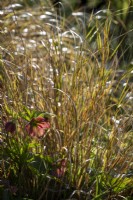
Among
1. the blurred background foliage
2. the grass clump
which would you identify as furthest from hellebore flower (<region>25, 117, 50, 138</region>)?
the blurred background foliage

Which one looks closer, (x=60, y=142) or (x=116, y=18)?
(x=60, y=142)

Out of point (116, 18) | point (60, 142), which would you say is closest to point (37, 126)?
point (60, 142)

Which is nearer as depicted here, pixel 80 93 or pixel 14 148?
pixel 14 148

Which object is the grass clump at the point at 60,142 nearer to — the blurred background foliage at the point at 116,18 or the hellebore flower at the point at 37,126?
the hellebore flower at the point at 37,126

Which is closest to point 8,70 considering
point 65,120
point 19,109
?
point 19,109

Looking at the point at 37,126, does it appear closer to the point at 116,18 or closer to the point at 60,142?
the point at 60,142

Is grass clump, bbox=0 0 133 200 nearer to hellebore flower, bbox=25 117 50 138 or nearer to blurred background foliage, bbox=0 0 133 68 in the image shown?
hellebore flower, bbox=25 117 50 138

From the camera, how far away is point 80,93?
272 centimetres

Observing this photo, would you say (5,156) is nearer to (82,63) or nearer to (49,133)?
(49,133)

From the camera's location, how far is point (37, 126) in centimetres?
237

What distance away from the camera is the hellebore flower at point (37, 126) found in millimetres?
2367

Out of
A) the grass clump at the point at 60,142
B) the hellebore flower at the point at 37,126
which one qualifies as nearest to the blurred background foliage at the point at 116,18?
the grass clump at the point at 60,142

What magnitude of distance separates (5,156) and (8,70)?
47 cm

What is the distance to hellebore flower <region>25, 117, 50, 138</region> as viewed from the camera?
2.37m
